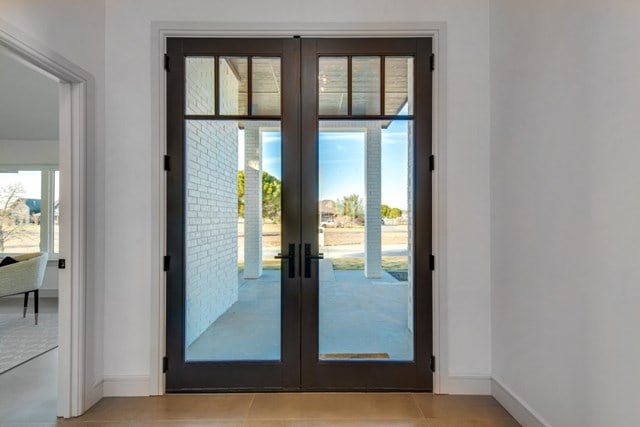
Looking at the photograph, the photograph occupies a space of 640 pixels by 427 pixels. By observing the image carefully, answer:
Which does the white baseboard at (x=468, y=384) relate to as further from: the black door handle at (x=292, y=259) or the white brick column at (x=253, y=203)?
the white brick column at (x=253, y=203)

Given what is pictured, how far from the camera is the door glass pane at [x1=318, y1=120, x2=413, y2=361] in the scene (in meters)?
2.57

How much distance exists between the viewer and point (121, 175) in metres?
2.50

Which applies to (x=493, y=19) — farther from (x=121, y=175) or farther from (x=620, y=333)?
(x=121, y=175)

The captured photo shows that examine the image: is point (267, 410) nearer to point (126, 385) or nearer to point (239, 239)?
point (126, 385)

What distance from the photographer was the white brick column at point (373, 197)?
2.59 m

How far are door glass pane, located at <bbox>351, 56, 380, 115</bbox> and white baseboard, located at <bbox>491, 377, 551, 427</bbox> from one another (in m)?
2.13

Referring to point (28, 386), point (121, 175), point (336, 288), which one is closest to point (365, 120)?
point (336, 288)

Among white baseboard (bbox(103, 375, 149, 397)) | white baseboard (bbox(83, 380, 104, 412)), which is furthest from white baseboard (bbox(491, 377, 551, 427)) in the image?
white baseboard (bbox(83, 380, 104, 412))

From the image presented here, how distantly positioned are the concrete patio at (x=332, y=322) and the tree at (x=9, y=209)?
544cm

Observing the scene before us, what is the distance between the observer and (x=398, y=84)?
257 centimetres

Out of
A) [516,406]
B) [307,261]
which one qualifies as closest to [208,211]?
[307,261]

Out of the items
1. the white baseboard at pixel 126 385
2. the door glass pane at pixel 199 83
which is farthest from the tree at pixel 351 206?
the white baseboard at pixel 126 385

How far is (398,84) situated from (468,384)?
2.27 meters

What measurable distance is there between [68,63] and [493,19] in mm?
2911
